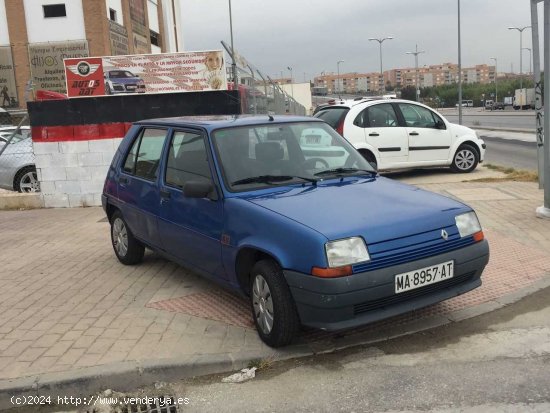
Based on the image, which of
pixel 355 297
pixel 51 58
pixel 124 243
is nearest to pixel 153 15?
pixel 51 58

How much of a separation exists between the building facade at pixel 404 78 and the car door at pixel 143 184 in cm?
8310

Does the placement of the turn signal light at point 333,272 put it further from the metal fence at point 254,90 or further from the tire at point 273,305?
the metal fence at point 254,90

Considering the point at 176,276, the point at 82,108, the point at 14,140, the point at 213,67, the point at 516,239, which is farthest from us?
the point at 14,140

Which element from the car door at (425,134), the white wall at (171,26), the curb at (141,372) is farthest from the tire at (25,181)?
the white wall at (171,26)

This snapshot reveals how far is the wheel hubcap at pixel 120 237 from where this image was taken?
6.33 metres

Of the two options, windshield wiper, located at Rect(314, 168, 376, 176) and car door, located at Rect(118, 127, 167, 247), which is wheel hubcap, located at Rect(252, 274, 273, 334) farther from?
car door, located at Rect(118, 127, 167, 247)

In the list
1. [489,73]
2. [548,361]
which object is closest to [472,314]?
[548,361]

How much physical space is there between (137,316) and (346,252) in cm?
206

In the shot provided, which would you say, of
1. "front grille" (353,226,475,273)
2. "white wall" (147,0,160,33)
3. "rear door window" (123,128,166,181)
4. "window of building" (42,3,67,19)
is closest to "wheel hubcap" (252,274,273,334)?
"front grille" (353,226,475,273)

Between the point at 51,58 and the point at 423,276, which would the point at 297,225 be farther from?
the point at 51,58

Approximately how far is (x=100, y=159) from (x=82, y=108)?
95 cm

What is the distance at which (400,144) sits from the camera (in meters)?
11.7

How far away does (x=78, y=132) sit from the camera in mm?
10188

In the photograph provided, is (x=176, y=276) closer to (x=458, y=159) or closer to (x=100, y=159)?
(x=100, y=159)
